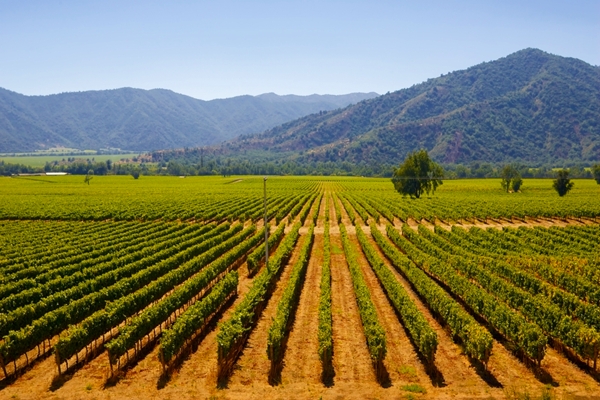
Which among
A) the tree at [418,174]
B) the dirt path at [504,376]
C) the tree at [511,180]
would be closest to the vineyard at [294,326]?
the dirt path at [504,376]

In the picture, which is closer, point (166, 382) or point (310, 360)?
point (166, 382)

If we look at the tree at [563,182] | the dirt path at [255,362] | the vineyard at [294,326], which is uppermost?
the tree at [563,182]

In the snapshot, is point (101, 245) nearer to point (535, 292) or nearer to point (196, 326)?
point (196, 326)

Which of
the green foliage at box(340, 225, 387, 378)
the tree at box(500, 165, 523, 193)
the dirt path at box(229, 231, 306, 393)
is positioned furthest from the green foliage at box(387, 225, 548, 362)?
the tree at box(500, 165, 523, 193)

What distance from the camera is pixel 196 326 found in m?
23.1

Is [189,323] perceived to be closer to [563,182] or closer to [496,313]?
[496,313]

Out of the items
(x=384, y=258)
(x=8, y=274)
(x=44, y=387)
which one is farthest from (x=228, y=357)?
(x=384, y=258)

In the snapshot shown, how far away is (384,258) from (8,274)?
3239 centimetres

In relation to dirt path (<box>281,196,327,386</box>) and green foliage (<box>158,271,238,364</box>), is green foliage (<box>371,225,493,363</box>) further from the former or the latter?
green foliage (<box>158,271,238,364</box>)

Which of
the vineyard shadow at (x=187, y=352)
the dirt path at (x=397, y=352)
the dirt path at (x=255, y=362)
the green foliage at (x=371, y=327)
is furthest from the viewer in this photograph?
the green foliage at (x=371, y=327)

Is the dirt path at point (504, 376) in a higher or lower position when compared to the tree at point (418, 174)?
lower

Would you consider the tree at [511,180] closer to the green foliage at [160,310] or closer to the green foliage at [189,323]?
the green foliage at [160,310]

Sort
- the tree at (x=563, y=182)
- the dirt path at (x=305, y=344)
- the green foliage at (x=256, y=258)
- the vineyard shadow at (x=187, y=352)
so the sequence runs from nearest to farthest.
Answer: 1. the vineyard shadow at (x=187, y=352)
2. the dirt path at (x=305, y=344)
3. the green foliage at (x=256, y=258)
4. the tree at (x=563, y=182)

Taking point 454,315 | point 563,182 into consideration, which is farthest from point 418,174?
point 454,315
